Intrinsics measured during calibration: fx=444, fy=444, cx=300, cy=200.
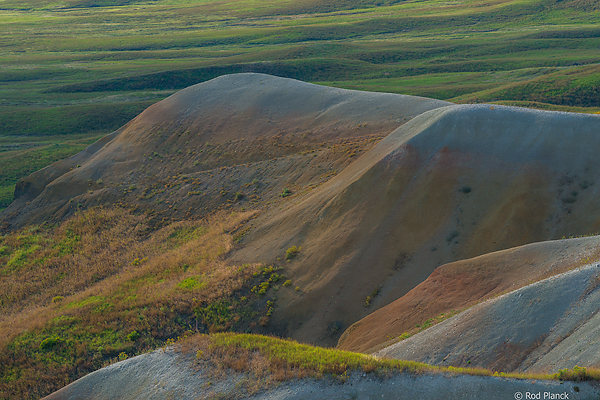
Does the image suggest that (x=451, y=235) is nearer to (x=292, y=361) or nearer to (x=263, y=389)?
(x=292, y=361)

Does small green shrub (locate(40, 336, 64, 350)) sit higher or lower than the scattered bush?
lower

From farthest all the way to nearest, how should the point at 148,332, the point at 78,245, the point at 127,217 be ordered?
the point at 127,217, the point at 78,245, the point at 148,332

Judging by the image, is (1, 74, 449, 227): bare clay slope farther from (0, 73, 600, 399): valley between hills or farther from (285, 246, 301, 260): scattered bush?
(285, 246, 301, 260): scattered bush

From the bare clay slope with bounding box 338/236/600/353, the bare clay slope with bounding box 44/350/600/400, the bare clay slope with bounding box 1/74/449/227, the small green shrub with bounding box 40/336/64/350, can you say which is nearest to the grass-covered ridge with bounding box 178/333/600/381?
the bare clay slope with bounding box 44/350/600/400

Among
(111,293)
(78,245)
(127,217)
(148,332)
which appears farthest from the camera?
(127,217)

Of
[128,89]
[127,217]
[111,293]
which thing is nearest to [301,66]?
[128,89]

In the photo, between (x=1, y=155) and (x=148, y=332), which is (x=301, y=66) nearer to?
(x=1, y=155)
